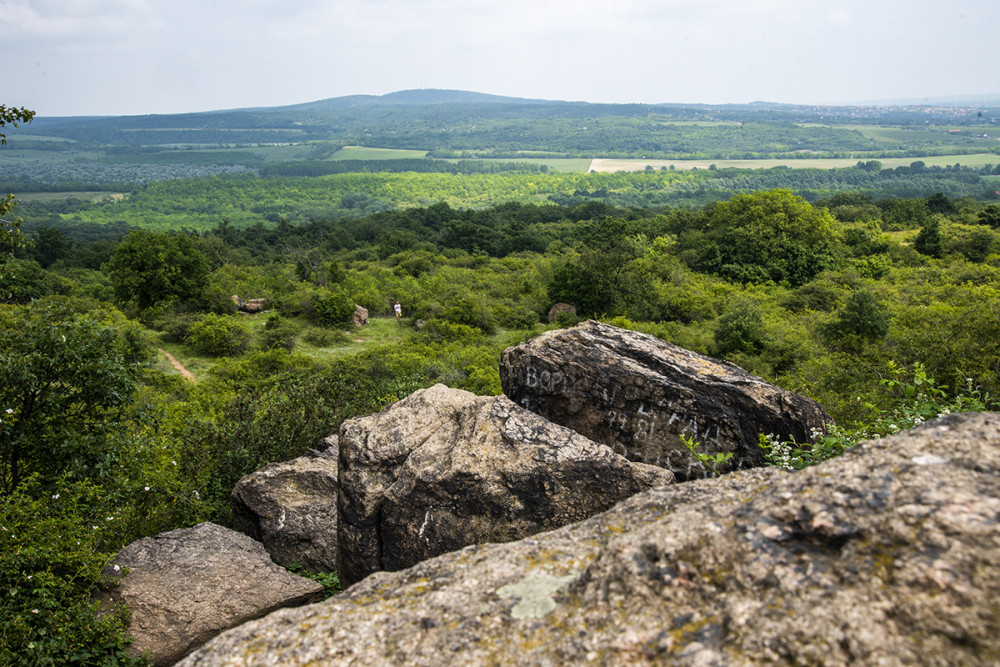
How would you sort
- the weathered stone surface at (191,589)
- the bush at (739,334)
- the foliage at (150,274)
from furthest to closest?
the foliage at (150,274) < the bush at (739,334) < the weathered stone surface at (191,589)

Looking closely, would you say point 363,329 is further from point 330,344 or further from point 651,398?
point 651,398

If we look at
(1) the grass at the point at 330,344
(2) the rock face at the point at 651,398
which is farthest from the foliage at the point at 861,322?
(2) the rock face at the point at 651,398

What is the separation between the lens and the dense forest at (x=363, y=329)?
28.8 feet

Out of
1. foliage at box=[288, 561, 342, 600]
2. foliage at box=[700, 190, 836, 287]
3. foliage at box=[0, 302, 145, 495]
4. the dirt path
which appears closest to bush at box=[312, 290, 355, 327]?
the dirt path

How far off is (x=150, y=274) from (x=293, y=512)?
35177 mm

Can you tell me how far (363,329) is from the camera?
1511 inches

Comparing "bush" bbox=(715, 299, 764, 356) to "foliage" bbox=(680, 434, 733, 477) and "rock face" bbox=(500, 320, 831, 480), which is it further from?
"foliage" bbox=(680, 434, 733, 477)

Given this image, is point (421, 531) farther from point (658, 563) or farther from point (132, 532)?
point (132, 532)

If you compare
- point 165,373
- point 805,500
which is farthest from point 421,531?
point 165,373

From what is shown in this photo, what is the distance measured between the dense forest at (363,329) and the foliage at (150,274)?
0.14 m

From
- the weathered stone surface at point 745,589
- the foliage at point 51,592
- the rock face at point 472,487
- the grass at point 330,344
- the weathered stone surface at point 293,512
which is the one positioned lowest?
the grass at point 330,344

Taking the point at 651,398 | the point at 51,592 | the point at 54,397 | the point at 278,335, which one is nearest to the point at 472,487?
the point at 651,398

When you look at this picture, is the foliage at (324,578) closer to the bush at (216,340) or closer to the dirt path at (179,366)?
the dirt path at (179,366)

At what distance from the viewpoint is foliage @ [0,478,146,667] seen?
718 cm
